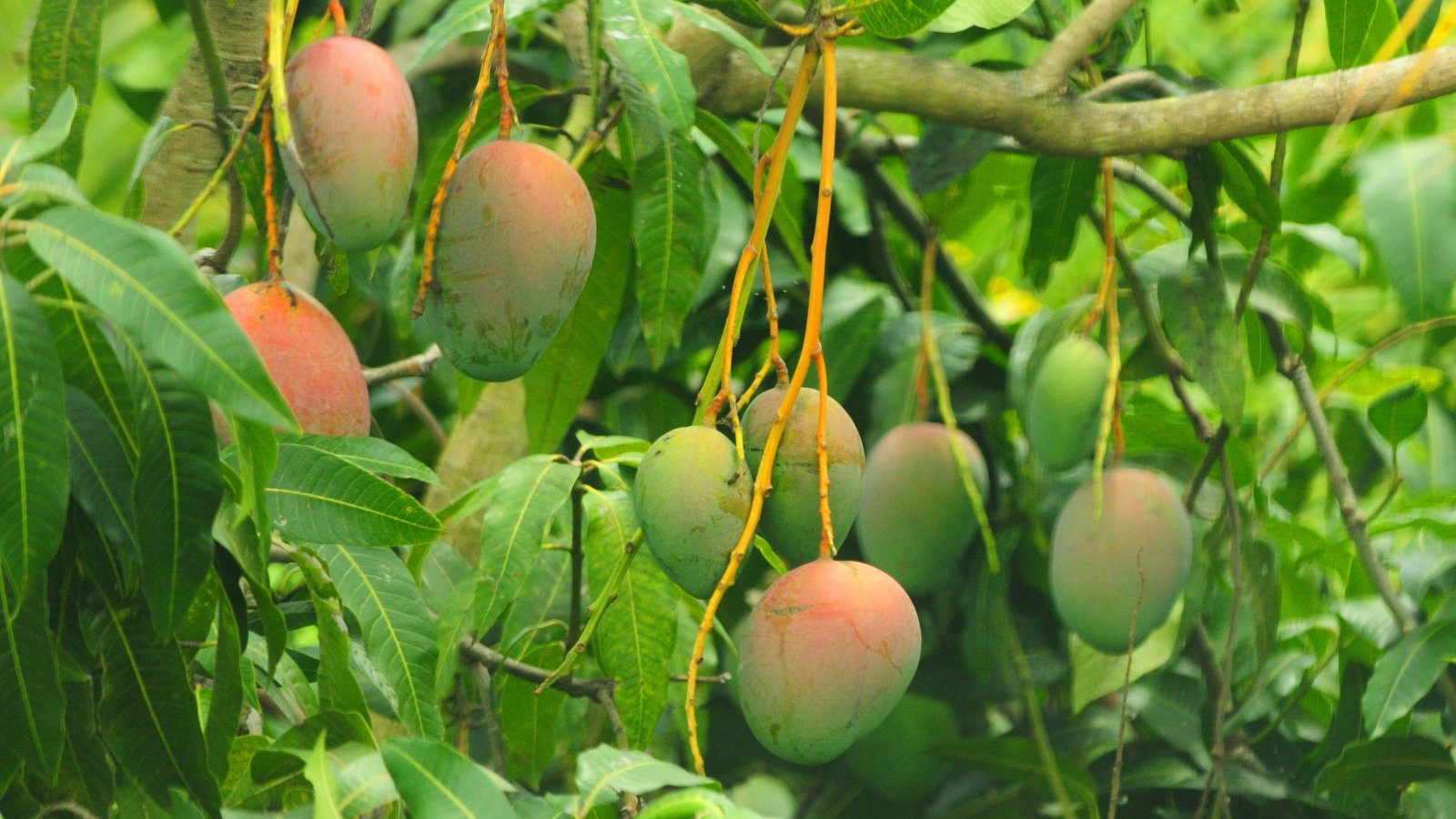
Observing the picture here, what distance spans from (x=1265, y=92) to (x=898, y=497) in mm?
494

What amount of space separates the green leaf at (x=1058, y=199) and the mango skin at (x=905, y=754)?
48 centimetres

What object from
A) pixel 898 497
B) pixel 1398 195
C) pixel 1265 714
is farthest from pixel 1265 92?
pixel 1265 714

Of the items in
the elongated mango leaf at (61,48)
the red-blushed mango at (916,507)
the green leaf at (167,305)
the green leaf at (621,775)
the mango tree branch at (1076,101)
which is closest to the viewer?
the green leaf at (167,305)

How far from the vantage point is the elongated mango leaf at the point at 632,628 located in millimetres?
873

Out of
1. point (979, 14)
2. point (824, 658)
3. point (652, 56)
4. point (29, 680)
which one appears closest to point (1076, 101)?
point (979, 14)

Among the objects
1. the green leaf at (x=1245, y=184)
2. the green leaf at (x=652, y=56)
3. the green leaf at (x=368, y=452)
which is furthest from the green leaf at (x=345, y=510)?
the green leaf at (x=1245, y=184)

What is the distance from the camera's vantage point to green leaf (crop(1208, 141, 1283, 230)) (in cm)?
108

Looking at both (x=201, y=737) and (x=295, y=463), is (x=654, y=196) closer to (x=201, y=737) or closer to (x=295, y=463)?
(x=295, y=463)

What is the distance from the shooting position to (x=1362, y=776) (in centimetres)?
Result: 116

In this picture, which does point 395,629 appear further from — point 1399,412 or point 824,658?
point 1399,412

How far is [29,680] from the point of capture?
22.4 inches

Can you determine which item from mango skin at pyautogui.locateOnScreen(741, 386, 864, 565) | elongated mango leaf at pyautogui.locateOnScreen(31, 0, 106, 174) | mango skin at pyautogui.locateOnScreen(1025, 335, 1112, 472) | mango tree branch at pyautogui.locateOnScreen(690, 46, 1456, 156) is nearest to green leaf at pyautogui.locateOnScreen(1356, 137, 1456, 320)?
mango tree branch at pyautogui.locateOnScreen(690, 46, 1456, 156)

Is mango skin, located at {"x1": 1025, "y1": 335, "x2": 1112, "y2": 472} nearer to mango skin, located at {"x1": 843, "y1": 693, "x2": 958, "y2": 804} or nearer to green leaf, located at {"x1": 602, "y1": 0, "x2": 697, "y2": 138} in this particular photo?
mango skin, located at {"x1": 843, "y1": 693, "x2": 958, "y2": 804}

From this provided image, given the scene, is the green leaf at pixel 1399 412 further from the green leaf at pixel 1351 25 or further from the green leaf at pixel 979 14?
the green leaf at pixel 979 14
